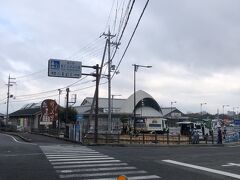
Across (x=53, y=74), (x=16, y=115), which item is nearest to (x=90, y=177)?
(x=53, y=74)

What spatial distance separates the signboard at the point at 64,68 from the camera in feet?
116

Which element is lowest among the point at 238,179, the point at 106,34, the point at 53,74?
the point at 238,179

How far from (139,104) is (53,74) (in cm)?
8285

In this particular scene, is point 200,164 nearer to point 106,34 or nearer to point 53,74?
point 53,74

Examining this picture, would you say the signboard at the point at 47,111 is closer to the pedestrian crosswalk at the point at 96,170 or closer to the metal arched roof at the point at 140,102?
the pedestrian crosswalk at the point at 96,170

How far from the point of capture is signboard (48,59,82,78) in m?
35.5

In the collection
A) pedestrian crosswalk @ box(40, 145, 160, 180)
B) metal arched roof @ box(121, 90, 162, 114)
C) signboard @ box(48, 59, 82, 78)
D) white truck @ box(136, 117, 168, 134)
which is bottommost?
pedestrian crosswalk @ box(40, 145, 160, 180)

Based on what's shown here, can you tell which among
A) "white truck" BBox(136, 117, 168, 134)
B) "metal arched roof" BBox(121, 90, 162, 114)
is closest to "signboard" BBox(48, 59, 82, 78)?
"white truck" BBox(136, 117, 168, 134)

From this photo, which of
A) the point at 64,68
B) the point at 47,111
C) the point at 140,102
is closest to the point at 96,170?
the point at 64,68

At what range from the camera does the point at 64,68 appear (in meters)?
36.2

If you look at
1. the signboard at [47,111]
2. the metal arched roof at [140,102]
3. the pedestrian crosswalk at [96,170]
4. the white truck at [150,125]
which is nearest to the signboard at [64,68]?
the signboard at [47,111]

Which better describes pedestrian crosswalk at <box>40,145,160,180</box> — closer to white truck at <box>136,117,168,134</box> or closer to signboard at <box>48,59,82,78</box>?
signboard at <box>48,59,82,78</box>

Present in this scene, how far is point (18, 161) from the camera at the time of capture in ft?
57.3

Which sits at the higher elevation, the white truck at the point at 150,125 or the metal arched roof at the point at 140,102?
the metal arched roof at the point at 140,102
